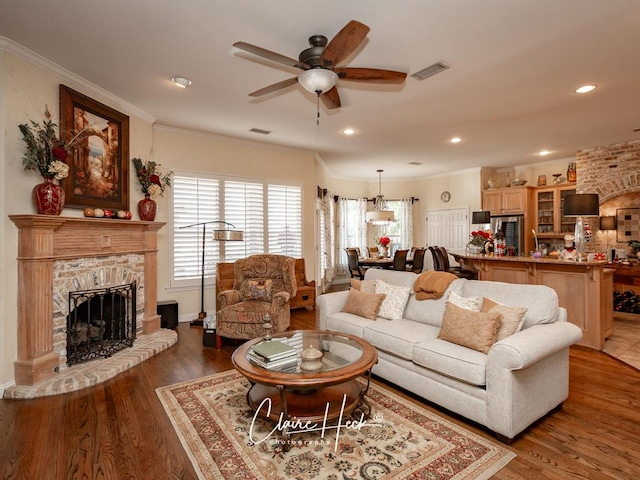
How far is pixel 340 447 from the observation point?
2166mm

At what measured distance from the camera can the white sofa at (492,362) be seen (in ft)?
7.19

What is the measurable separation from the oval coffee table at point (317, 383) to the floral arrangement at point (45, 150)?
7.86ft

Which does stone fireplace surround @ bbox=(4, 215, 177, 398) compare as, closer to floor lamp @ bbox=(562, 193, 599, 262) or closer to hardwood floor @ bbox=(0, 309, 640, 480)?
hardwood floor @ bbox=(0, 309, 640, 480)

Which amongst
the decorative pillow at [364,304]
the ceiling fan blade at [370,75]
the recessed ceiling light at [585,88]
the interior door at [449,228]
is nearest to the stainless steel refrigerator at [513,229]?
the interior door at [449,228]

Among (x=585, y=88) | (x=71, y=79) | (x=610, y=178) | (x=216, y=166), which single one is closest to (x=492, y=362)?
(x=585, y=88)

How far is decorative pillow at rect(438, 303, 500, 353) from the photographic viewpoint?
2512 millimetres

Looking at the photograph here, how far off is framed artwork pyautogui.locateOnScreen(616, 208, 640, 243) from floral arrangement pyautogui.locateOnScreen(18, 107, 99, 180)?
882 cm

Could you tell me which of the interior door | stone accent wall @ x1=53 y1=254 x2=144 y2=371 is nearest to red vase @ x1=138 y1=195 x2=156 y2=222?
stone accent wall @ x1=53 y1=254 x2=144 y2=371

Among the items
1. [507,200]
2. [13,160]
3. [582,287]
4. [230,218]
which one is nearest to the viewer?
[13,160]

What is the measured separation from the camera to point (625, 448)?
7.11 feet

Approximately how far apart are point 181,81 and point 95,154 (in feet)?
4.39

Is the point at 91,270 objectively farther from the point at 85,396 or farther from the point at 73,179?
the point at 85,396

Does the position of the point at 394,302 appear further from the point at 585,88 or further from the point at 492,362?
the point at 585,88

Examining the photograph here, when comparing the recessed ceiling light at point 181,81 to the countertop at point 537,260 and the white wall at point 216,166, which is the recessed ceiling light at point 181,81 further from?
the countertop at point 537,260
